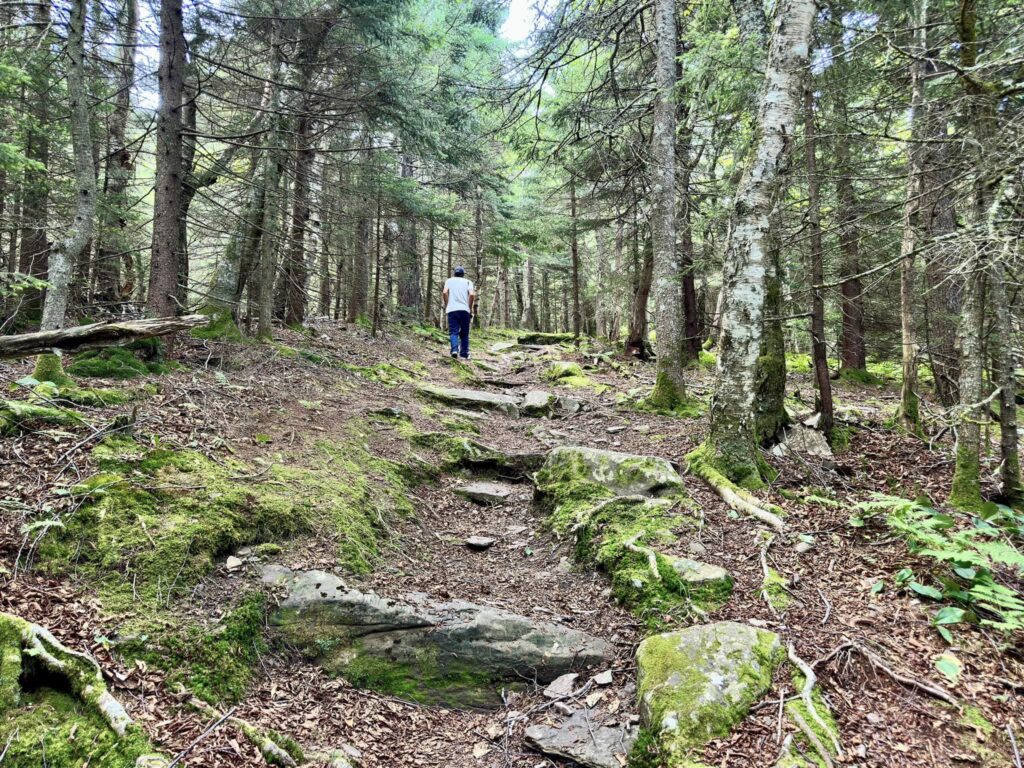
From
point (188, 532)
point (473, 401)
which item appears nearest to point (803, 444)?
point (473, 401)

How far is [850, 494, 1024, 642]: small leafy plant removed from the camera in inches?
123

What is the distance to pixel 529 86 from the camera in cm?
917

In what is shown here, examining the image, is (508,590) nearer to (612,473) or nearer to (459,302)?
(612,473)

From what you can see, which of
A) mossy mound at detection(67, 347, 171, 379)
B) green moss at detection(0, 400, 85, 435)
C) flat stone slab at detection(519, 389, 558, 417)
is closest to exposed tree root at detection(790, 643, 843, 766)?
green moss at detection(0, 400, 85, 435)

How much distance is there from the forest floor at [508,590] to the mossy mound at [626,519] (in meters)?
0.17

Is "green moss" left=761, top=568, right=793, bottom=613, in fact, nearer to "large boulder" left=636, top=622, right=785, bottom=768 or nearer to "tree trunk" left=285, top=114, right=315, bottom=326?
"large boulder" left=636, top=622, right=785, bottom=768

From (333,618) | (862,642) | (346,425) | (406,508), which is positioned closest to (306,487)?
(406,508)

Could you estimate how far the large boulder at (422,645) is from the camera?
3541 millimetres

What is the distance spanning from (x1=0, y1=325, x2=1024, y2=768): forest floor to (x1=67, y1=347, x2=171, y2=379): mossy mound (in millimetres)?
391

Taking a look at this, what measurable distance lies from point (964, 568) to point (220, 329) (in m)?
10.2

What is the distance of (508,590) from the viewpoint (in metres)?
4.51

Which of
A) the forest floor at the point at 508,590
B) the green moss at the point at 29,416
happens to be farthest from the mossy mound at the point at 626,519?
the green moss at the point at 29,416

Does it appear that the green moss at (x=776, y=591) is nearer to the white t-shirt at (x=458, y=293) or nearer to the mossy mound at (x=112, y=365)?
the mossy mound at (x=112, y=365)

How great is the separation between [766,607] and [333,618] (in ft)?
9.87
